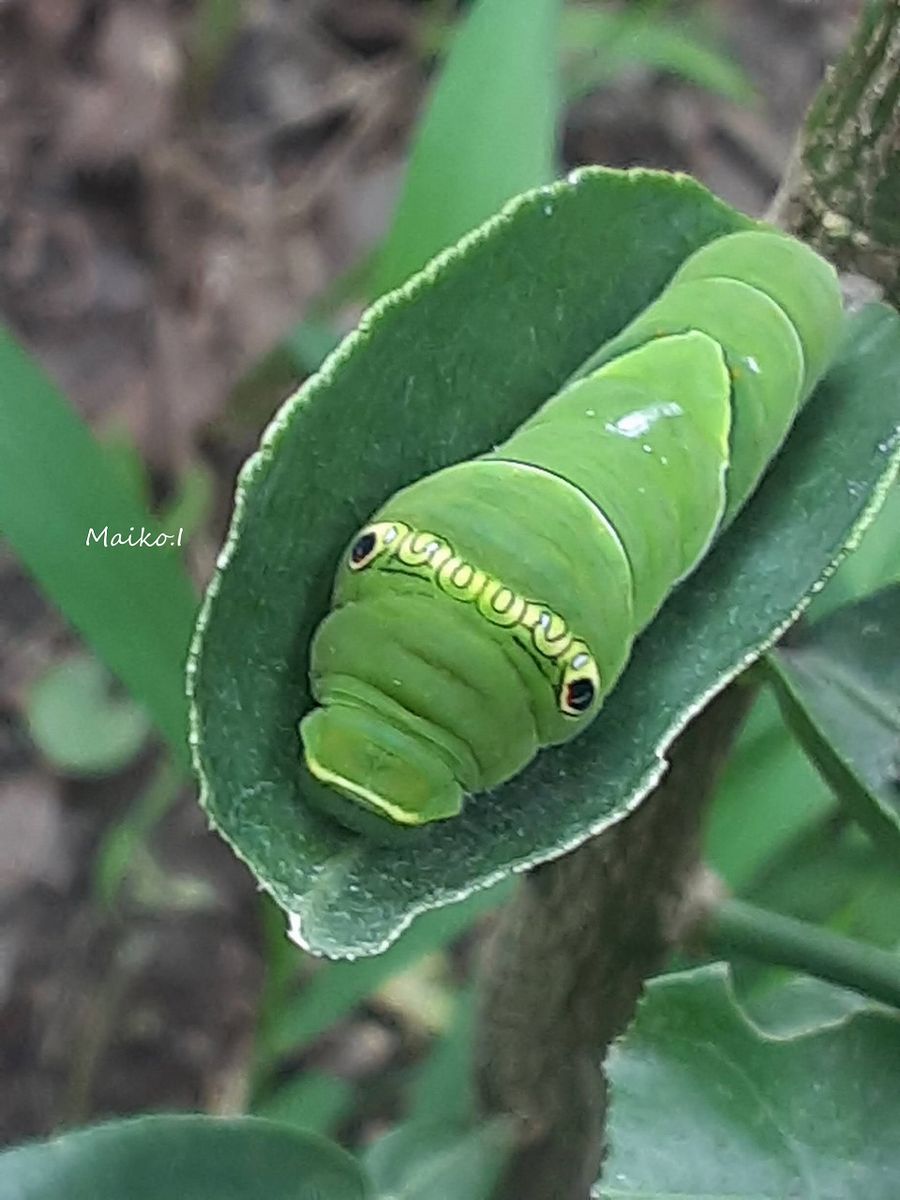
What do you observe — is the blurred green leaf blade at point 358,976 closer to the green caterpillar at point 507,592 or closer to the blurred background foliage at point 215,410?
the blurred background foliage at point 215,410

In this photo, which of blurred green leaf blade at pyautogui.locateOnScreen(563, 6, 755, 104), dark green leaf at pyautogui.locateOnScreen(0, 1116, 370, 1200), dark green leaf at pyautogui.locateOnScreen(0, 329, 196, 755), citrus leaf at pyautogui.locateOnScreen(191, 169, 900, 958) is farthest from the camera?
blurred green leaf blade at pyautogui.locateOnScreen(563, 6, 755, 104)

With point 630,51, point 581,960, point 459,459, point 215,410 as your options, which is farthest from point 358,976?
point 630,51

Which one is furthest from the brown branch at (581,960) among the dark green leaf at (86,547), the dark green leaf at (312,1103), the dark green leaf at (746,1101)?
the dark green leaf at (312,1103)

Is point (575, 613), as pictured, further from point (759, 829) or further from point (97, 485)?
point (759, 829)

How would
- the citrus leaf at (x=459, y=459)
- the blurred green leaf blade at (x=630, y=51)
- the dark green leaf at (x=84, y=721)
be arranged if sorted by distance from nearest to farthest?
the citrus leaf at (x=459, y=459)
the dark green leaf at (x=84, y=721)
the blurred green leaf blade at (x=630, y=51)

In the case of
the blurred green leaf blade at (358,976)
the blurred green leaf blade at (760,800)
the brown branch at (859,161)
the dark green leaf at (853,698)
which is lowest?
the blurred green leaf blade at (358,976)

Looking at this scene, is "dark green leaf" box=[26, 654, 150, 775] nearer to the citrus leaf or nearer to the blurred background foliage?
the blurred background foliage

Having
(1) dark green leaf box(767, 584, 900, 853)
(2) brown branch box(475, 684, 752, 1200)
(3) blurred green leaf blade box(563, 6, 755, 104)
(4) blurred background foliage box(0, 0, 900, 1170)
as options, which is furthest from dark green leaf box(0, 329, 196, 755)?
(3) blurred green leaf blade box(563, 6, 755, 104)
